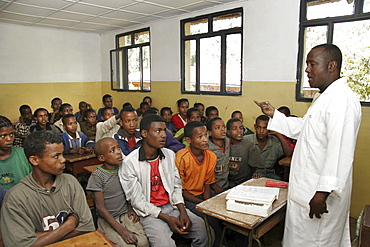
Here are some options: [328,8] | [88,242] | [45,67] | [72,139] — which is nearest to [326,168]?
[88,242]

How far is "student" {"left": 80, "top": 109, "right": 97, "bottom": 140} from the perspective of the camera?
15.2ft

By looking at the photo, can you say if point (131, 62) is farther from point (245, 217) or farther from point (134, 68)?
point (245, 217)

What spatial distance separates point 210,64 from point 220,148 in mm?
2926

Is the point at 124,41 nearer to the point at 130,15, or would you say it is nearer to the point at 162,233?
the point at 130,15

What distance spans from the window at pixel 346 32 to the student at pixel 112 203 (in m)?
3.12

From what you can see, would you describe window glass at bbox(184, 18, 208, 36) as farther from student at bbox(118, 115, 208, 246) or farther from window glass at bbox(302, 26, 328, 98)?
student at bbox(118, 115, 208, 246)


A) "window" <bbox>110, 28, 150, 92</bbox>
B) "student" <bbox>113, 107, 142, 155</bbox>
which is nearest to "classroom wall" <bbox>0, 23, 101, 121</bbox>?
"window" <bbox>110, 28, 150, 92</bbox>

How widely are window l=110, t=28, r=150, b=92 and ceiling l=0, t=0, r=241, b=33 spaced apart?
0.38 meters

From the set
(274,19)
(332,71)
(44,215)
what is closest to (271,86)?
(274,19)

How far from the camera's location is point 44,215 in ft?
5.44

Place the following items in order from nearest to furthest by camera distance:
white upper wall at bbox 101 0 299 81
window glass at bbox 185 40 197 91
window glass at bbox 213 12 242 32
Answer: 1. white upper wall at bbox 101 0 299 81
2. window glass at bbox 213 12 242 32
3. window glass at bbox 185 40 197 91

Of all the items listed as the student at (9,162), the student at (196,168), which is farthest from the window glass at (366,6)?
the student at (9,162)

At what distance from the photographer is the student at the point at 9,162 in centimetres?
223

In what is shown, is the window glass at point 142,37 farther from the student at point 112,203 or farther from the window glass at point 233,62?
the student at point 112,203
